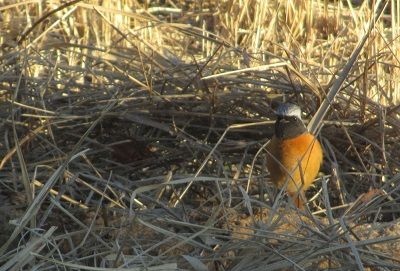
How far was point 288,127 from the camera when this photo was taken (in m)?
4.97

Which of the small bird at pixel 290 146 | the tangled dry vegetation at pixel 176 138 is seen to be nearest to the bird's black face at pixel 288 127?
the small bird at pixel 290 146

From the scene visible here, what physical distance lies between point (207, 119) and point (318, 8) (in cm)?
334

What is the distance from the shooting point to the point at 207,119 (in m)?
5.34

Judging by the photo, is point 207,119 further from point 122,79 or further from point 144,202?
point 144,202

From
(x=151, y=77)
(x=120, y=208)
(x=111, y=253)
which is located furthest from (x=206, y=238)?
(x=151, y=77)

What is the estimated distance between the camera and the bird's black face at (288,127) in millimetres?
4945

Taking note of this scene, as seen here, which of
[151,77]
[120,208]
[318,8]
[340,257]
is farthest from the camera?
[318,8]

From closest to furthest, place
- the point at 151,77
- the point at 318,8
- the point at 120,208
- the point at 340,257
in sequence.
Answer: the point at 340,257, the point at 120,208, the point at 151,77, the point at 318,8

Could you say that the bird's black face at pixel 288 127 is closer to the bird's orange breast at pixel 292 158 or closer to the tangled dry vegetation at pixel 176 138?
the bird's orange breast at pixel 292 158

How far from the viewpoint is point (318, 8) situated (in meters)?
8.33

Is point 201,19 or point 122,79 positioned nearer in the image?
point 122,79

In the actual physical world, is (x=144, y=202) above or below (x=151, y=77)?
below

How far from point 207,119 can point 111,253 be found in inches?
75.2

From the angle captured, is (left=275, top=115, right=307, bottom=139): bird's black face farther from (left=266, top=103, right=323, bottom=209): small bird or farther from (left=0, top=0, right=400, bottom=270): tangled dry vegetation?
(left=0, top=0, right=400, bottom=270): tangled dry vegetation
